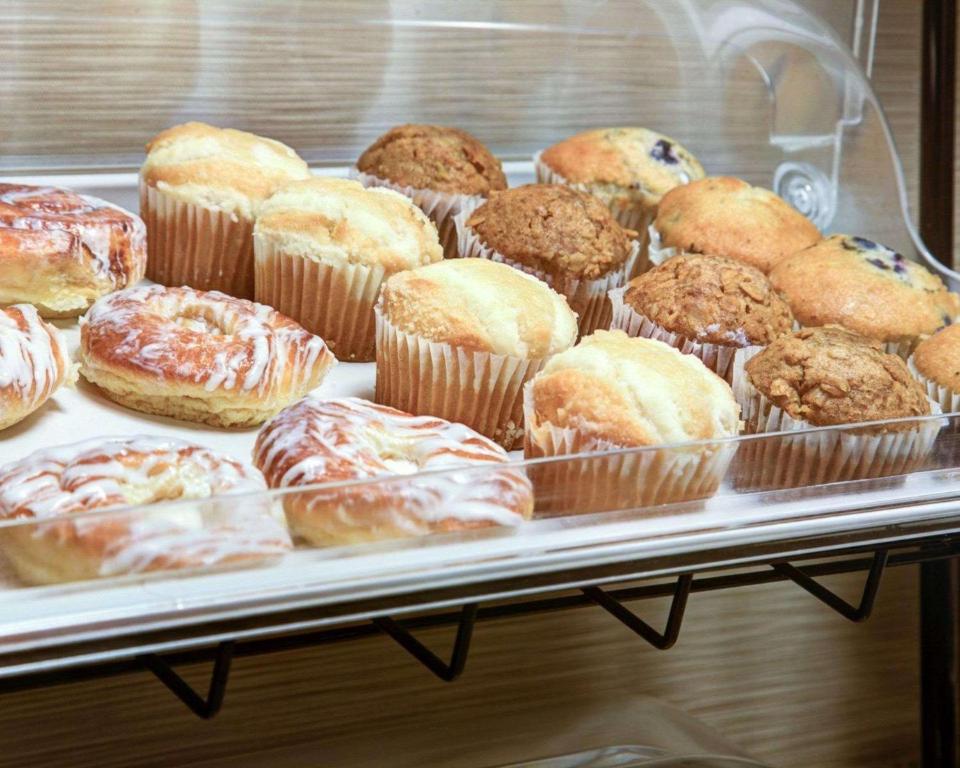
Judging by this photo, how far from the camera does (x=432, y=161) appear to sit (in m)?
1.45

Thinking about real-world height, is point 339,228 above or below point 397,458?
above

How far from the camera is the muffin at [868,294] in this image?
136 cm

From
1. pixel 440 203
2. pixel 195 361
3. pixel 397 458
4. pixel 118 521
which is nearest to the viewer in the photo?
pixel 118 521

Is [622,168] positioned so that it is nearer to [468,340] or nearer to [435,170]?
[435,170]

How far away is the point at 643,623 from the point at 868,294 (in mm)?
598

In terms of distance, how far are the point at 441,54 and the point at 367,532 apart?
2.90ft

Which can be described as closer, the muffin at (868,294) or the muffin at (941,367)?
the muffin at (941,367)

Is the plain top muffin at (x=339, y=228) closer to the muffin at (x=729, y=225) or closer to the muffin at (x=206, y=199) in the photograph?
the muffin at (x=206, y=199)

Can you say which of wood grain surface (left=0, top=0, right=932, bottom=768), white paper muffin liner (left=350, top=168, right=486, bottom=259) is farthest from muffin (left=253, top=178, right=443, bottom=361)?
wood grain surface (left=0, top=0, right=932, bottom=768)

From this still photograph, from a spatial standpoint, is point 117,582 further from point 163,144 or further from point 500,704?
point 500,704

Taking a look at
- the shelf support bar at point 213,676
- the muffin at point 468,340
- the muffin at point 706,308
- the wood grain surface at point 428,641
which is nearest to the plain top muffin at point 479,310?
the muffin at point 468,340

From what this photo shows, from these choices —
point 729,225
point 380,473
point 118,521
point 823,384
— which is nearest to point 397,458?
point 380,473

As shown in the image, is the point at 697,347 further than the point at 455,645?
Yes

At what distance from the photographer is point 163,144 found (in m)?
1.34
